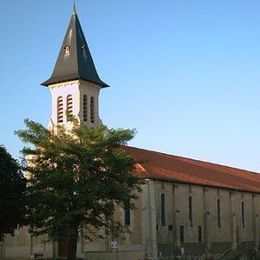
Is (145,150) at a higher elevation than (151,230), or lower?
higher

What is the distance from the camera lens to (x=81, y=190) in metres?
37.8

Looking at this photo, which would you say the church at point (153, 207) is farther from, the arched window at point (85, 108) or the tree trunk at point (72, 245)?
the tree trunk at point (72, 245)

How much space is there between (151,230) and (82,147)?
49.9 feet

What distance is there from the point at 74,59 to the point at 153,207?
15.2m

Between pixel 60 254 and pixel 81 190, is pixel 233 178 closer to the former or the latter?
pixel 60 254

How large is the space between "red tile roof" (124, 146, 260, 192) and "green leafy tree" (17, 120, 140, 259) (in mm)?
10762

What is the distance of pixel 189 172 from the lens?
6275 centimetres

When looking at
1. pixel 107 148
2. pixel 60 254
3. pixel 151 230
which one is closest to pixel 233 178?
pixel 151 230

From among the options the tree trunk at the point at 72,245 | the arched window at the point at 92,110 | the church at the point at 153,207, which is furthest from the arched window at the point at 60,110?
the tree trunk at the point at 72,245

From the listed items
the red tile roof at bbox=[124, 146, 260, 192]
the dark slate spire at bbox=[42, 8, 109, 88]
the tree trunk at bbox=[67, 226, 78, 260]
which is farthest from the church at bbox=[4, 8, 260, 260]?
the tree trunk at bbox=[67, 226, 78, 260]

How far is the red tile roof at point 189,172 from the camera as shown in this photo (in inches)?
2163

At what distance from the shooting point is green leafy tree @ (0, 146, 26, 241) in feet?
131

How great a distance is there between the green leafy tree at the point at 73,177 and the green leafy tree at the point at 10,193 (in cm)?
102

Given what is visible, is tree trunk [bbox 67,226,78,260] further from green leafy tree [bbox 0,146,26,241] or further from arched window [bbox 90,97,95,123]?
arched window [bbox 90,97,95,123]
